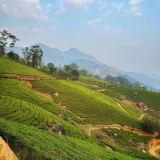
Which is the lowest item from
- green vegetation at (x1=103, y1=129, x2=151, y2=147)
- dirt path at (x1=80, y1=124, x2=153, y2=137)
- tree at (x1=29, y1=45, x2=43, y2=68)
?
green vegetation at (x1=103, y1=129, x2=151, y2=147)

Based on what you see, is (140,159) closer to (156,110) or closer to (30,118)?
(30,118)

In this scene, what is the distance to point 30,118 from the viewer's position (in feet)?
130

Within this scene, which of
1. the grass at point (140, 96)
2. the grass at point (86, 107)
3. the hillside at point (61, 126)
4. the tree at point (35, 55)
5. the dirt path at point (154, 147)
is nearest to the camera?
the hillside at point (61, 126)

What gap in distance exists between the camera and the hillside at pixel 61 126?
24.7 metres

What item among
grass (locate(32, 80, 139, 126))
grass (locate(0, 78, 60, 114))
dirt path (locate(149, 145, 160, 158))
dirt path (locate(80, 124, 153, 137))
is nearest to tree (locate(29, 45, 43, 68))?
grass (locate(32, 80, 139, 126))

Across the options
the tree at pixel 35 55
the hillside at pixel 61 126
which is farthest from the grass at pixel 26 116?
the tree at pixel 35 55

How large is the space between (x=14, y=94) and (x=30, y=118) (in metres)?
18.5

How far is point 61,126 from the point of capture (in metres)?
42.6

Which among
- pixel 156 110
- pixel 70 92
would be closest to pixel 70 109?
pixel 70 92

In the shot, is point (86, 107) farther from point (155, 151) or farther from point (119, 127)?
point (155, 151)

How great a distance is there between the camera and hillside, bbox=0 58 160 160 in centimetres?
2474

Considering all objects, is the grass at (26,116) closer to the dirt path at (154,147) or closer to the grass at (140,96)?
the dirt path at (154,147)

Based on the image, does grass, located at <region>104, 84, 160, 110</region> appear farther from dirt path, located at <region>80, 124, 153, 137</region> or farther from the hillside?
dirt path, located at <region>80, 124, 153, 137</region>

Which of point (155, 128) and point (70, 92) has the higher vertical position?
point (70, 92)
